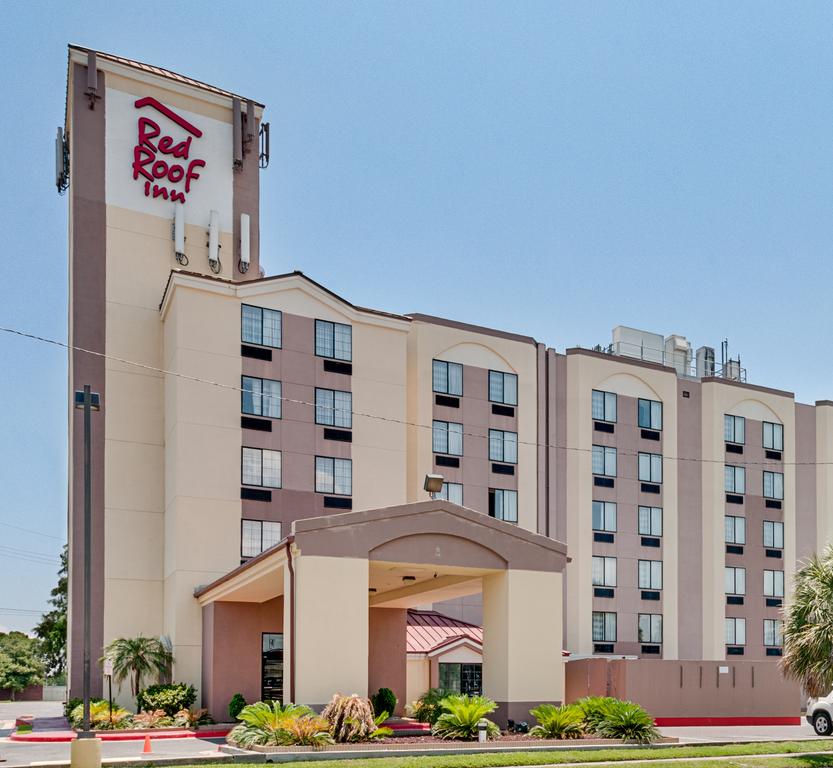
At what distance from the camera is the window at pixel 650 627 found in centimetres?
4647

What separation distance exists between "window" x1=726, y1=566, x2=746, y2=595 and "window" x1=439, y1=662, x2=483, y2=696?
17.1m

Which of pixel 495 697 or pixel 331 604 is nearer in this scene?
pixel 331 604

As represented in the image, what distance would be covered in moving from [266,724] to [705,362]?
37.7 meters

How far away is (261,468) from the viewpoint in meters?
37.1

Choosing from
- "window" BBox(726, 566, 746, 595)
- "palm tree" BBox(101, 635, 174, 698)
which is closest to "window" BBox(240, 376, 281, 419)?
"palm tree" BBox(101, 635, 174, 698)

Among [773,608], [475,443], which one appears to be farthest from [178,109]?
[773,608]

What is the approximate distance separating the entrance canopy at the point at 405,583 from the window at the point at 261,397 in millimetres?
8104

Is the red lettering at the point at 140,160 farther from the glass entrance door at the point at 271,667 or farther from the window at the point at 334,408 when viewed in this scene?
the glass entrance door at the point at 271,667

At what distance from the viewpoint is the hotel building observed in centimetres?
2933

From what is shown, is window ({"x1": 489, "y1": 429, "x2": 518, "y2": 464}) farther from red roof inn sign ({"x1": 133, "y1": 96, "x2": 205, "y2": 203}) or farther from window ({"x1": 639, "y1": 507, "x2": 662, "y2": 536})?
red roof inn sign ({"x1": 133, "y1": 96, "x2": 205, "y2": 203})

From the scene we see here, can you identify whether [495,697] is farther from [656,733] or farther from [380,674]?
[380,674]

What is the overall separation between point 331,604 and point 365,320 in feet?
59.0

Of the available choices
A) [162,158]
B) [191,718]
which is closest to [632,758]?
[191,718]

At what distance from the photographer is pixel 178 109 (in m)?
41.3
